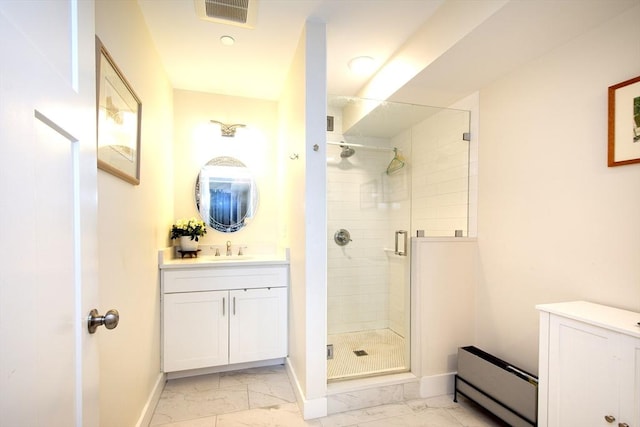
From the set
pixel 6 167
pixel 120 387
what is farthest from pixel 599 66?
pixel 120 387

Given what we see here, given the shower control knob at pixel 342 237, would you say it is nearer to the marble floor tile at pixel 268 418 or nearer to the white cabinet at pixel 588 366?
the marble floor tile at pixel 268 418

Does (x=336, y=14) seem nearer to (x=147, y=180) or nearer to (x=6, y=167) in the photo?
(x=147, y=180)

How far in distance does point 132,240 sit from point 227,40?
1.48 meters

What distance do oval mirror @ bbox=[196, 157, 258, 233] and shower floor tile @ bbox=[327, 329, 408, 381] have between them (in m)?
1.44

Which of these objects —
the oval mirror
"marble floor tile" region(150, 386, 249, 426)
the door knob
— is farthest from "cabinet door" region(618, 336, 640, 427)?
the oval mirror

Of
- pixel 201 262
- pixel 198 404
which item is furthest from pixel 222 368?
pixel 201 262

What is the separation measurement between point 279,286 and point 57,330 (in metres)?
1.80

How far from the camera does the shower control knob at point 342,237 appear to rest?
229 cm

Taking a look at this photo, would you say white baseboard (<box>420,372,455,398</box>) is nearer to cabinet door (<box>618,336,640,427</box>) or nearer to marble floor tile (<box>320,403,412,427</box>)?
marble floor tile (<box>320,403,412,427</box>)

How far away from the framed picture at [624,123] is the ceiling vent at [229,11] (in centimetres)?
197

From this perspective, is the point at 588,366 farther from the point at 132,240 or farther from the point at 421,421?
the point at 132,240

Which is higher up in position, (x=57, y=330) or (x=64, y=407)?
(x=57, y=330)

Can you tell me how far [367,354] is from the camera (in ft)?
7.61

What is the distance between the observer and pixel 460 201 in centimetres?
231
